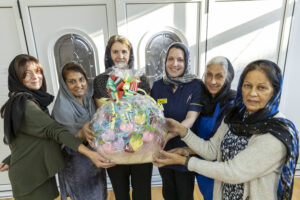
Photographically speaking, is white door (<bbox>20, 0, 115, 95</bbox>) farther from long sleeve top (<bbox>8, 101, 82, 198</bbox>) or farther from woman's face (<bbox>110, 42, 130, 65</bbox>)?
long sleeve top (<bbox>8, 101, 82, 198</bbox>)

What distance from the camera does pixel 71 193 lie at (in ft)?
4.23

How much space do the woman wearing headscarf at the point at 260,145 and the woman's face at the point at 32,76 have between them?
1.02m

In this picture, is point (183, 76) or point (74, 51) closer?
point (183, 76)

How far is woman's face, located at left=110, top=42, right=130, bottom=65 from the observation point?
1.30 metres

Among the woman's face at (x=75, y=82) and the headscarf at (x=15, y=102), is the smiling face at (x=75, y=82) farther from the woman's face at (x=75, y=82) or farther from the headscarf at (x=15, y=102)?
the headscarf at (x=15, y=102)

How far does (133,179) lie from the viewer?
1.35 meters

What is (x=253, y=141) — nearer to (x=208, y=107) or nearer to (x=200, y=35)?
(x=208, y=107)

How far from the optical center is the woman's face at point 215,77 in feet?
3.85

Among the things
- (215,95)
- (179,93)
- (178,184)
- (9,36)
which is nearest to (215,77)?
(215,95)

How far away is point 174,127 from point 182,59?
1.65ft

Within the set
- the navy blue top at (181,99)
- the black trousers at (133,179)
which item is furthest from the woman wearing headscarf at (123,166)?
the navy blue top at (181,99)

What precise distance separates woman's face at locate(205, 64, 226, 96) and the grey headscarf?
892 millimetres

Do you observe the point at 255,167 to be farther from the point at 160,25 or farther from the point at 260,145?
the point at 160,25

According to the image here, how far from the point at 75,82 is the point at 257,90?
1.10 m
